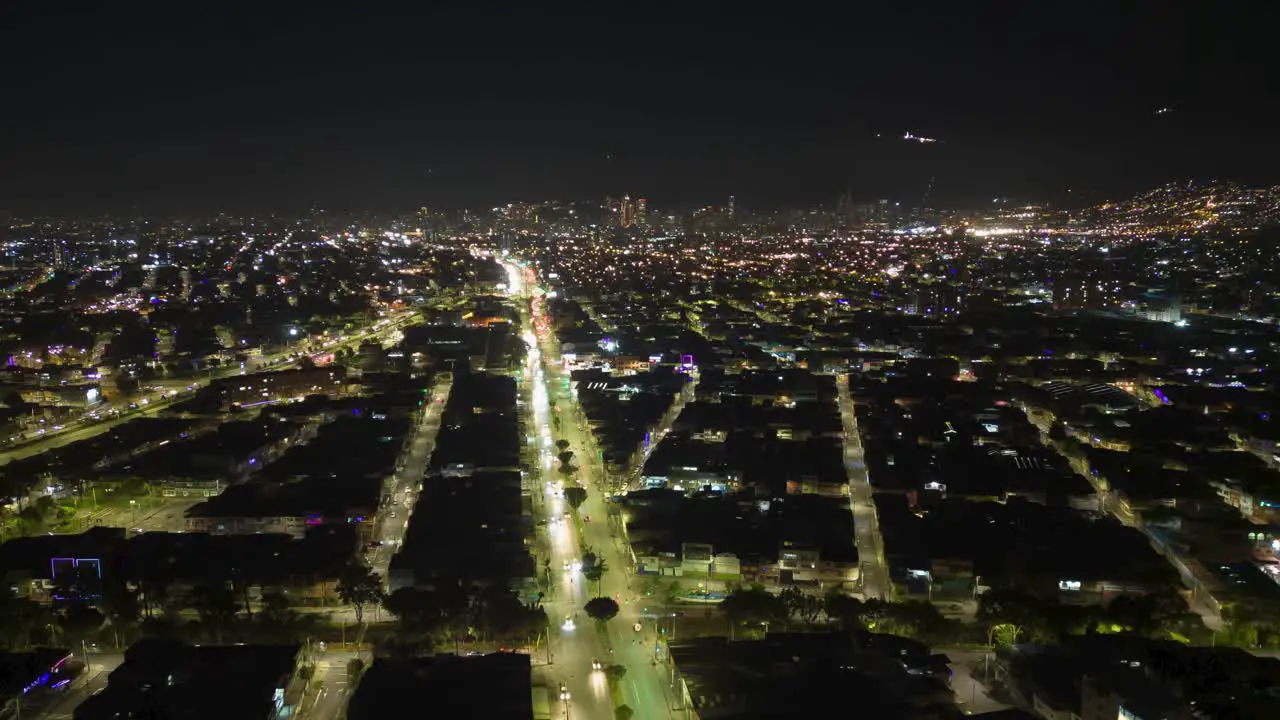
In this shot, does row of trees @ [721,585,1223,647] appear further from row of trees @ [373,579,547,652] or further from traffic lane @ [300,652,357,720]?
traffic lane @ [300,652,357,720]

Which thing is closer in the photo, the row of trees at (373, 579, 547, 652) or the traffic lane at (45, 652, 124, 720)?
the traffic lane at (45, 652, 124, 720)

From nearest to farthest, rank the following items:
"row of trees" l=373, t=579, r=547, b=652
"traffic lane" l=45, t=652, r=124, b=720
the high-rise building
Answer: "traffic lane" l=45, t=652, r=124, b=720 < "row of trees" l=373, t=579, r=547, b=652 < the high-rise building

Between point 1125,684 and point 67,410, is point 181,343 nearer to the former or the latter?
point 67,410

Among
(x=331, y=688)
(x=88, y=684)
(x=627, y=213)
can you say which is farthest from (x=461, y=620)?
(x=627, y=213)

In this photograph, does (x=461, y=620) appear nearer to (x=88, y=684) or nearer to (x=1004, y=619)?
(x=88, y=684)

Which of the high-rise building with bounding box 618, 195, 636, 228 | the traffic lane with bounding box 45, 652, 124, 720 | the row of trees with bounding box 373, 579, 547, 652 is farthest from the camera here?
the high-rise building with bounding box 618, 195, 636, 228

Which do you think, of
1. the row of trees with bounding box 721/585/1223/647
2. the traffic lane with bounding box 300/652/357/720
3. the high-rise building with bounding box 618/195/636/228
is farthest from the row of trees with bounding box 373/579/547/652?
the high-rise building with bounding box 618/195/636/228

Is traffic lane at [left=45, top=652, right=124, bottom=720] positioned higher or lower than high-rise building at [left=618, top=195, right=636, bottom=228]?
higher

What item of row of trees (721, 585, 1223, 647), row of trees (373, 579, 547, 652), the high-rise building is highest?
row of trees (721, 585, 1223, 647)

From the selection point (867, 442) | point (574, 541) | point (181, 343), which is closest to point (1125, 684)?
point (574, 541)

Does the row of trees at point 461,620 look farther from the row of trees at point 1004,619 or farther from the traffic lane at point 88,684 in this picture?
the traffic lane at point 88,684

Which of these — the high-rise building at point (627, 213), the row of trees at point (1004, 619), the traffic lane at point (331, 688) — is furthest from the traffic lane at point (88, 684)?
the high-rise building at point (627, 213)
